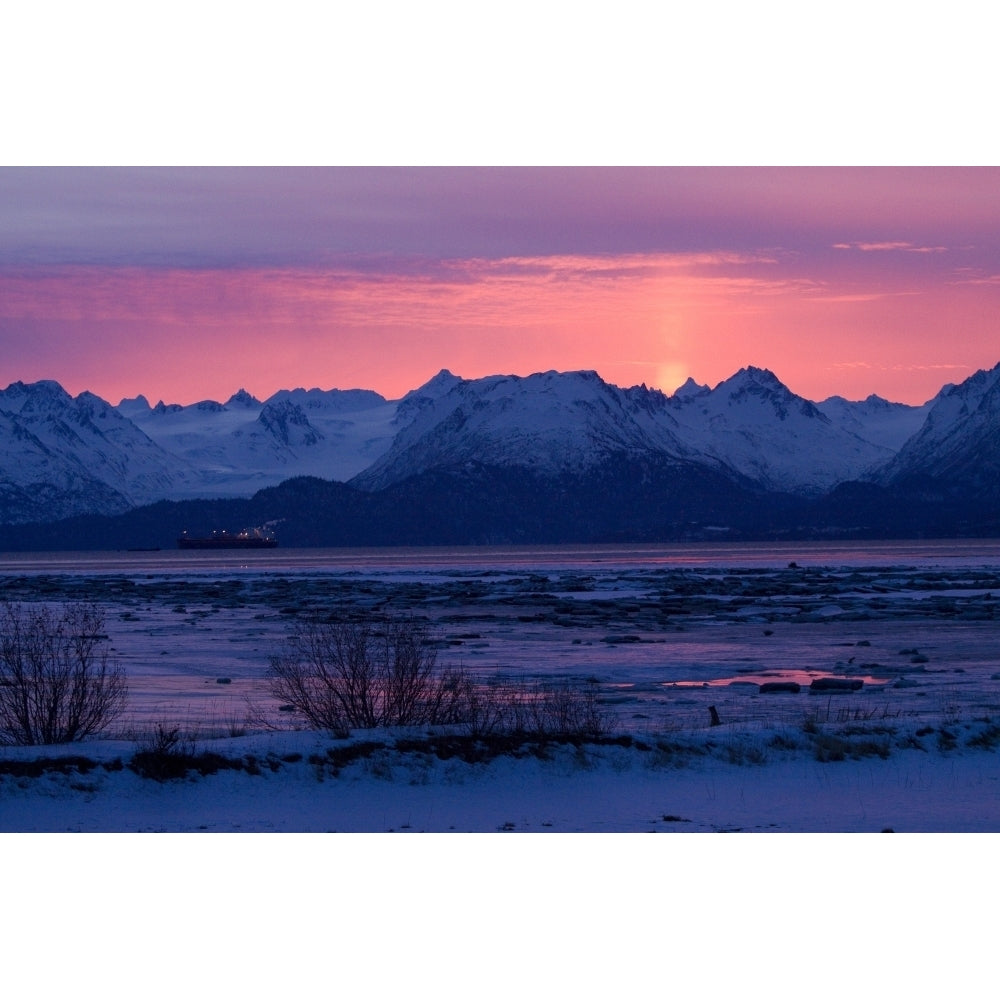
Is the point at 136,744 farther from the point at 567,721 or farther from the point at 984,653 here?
the point at 984,653

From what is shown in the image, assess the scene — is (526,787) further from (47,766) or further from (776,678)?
(776,678)

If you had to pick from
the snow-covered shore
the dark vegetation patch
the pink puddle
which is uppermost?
the dark vegetation patch

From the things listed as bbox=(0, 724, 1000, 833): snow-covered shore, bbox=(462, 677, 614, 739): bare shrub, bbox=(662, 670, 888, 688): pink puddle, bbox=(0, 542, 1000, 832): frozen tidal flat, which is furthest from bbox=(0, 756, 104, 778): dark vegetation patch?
bbox=(662, 670, 888, 688): pink puddle

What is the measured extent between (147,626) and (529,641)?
1516 centimetres

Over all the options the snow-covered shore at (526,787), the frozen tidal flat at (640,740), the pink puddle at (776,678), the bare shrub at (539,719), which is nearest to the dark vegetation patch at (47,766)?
the snow-covered shore at (526,787)

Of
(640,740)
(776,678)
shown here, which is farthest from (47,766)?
(776,678)

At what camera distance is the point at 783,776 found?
19438 millimetres

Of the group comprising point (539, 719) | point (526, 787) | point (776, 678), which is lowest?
point (776, 678)

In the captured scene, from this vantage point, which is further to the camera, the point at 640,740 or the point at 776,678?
the point at 776,678

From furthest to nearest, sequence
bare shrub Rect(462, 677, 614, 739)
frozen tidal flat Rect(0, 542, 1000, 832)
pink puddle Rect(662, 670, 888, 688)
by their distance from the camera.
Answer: pink puddle Rect(662, 670, 888, 688) → bare shrub Rect(462, 677, 614, 739) → frozen tidal flat Rect(0, 542, 1000, 832)

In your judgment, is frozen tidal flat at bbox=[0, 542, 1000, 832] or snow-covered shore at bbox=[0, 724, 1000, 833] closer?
snow-covered shore at bbox=[0, 724, 1000, 833]

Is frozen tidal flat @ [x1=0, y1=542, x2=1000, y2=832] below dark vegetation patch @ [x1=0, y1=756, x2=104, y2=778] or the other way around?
below

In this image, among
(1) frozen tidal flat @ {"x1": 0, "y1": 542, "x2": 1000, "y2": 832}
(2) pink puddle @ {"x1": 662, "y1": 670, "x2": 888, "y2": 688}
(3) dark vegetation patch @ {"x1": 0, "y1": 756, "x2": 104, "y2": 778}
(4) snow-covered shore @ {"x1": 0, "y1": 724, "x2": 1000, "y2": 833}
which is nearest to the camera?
(4) snow-covered shore @ {"x1": 0, "y1": 724, "x2": 1000, "y2": 833}

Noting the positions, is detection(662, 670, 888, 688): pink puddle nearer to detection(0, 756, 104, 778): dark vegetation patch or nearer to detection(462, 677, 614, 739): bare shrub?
detection(462, 677, 614, 739): bare shrub
